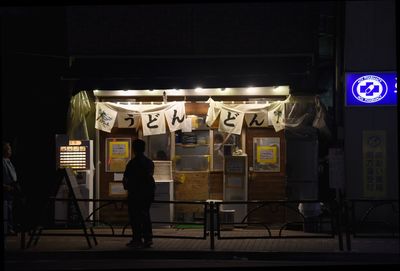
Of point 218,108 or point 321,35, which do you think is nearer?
point 218,108

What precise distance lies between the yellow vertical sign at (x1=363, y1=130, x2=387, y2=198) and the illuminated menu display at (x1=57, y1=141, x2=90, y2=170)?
6466 millimetres

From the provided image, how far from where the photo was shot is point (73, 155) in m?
17.2

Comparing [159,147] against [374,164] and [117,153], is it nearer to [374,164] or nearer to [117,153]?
[117,153]

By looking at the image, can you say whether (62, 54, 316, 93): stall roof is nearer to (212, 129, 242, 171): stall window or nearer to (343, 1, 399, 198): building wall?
(343, 1, 399, 198): building wall

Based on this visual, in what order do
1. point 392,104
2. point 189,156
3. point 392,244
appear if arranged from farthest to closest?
1. point 189,156
2. point 392,104
3. point 392,244

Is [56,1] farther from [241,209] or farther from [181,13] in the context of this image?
[241,209]

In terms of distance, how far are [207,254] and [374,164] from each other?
509 cm

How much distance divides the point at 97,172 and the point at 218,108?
3.40 metres

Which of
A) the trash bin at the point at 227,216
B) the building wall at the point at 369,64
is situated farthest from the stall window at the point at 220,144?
the building wall at the point at 369,64

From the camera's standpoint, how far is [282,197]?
17812 mm

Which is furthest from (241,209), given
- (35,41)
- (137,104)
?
(35,41)

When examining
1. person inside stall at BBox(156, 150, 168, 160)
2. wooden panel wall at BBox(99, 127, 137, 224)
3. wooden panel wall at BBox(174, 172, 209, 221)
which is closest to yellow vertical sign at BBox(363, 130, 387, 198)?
wooden panel wall at BBox(174, 172, 209, 221)

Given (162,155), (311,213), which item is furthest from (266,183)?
(162,155)

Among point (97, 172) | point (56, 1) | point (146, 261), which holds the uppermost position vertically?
point (56, 1)
